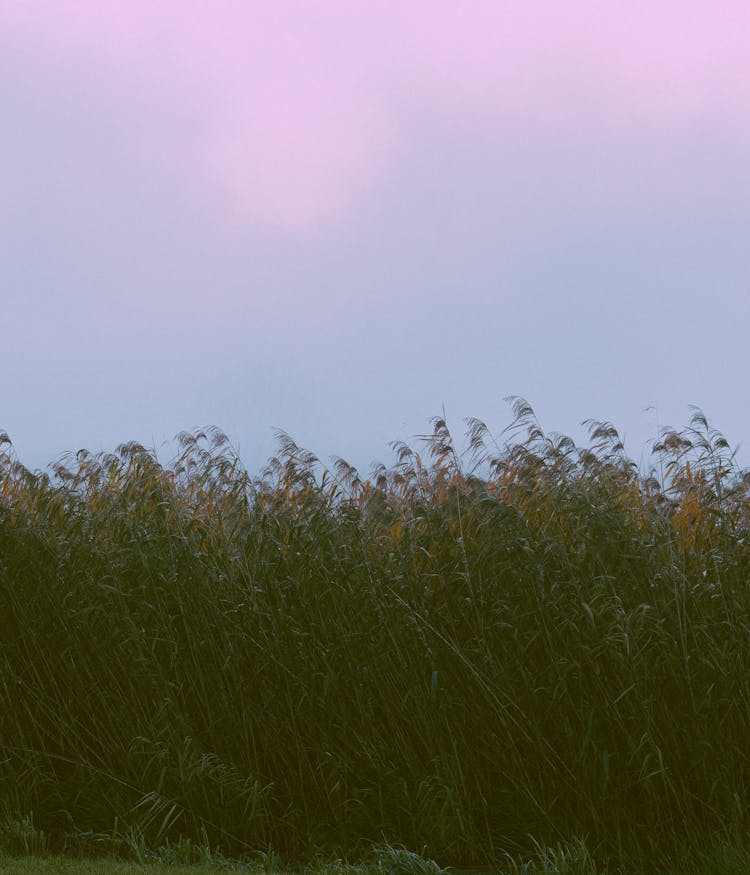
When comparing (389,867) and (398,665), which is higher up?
(398,665)

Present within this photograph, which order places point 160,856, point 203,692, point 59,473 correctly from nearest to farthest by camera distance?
point 160,856 → point 203,692 → point 59,473

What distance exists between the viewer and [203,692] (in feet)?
19.3

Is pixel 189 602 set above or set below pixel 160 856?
above

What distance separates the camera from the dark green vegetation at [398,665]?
5387mm

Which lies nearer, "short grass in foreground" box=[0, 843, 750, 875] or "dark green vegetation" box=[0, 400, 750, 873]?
"short grass in foreground" box=[0, 843, 750, 875]

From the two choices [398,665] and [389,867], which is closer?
[389,867]

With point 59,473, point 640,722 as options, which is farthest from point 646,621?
point 59,473

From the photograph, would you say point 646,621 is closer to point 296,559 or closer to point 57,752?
point 296,559

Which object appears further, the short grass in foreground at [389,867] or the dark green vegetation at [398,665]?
the dark green vegetation at [398,665]

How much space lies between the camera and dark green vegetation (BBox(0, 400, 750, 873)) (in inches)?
212

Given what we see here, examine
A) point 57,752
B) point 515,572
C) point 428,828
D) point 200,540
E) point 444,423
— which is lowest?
point 428,828

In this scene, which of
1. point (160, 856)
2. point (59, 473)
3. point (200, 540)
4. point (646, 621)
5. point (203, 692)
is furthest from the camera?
point (59, 473)

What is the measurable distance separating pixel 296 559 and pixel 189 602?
0.66 m

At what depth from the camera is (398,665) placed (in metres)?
5.77
